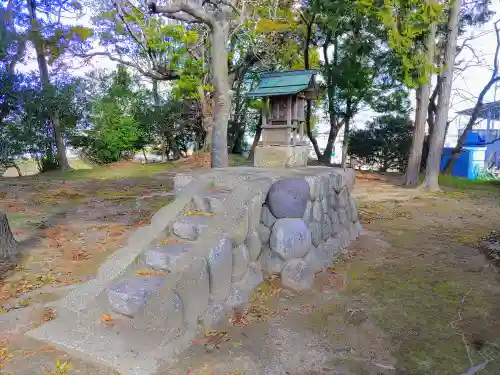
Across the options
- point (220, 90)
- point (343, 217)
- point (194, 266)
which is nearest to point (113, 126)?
point (220, 90)

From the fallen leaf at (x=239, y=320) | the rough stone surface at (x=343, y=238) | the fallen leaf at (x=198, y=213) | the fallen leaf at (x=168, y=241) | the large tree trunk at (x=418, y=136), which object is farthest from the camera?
the large tree trunk at (x=418, y=136)

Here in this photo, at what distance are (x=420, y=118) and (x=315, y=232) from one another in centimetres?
917

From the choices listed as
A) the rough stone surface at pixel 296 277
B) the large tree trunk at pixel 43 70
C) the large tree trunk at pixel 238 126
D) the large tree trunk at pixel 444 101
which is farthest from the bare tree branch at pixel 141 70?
the rough stone surface at pixel 296 277

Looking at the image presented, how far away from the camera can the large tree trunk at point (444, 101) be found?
1132cm

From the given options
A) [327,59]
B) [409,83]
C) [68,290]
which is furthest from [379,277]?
[327,59]

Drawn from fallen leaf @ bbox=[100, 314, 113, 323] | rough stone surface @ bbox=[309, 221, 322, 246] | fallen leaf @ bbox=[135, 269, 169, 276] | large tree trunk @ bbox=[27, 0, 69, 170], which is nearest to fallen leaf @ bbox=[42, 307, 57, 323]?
fallen leaf @ bbox=[100, 314, 113, 323]

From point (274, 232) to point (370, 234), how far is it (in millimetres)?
3020

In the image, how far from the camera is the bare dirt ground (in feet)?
9.14

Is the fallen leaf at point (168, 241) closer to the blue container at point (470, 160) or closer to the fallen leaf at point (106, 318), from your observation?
the fallen leaf at point (106, 318)

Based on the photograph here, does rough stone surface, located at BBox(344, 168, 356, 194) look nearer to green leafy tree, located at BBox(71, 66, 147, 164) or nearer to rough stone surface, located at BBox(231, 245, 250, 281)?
rough stone surface, located at BBox(231, 245, 250, 281)

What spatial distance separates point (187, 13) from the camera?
671 centimetres

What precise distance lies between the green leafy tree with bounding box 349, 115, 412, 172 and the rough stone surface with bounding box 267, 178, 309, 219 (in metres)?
14.5

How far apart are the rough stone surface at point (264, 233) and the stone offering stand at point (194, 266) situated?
0.04 ft

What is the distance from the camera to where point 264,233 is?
420 cm
